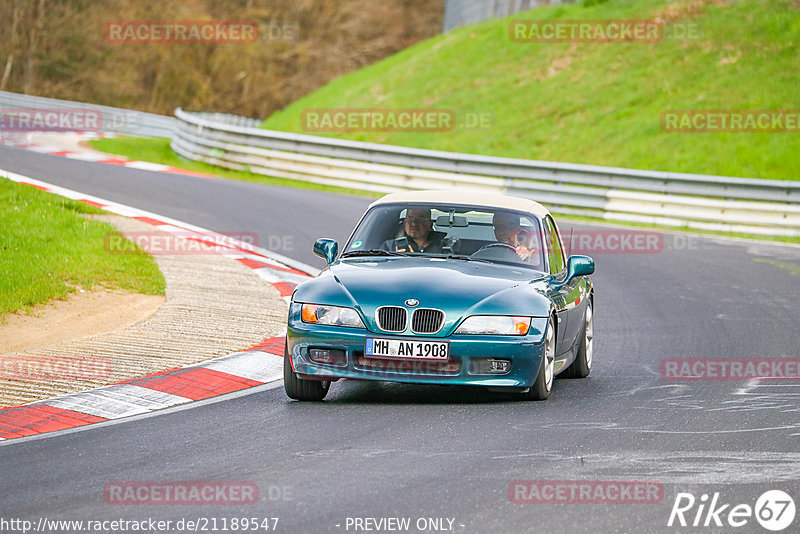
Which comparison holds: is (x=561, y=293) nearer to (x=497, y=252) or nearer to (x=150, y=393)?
(x=497, y=252)

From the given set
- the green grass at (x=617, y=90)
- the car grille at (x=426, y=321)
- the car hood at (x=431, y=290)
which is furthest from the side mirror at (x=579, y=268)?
the green grass at (x=617, y=90)

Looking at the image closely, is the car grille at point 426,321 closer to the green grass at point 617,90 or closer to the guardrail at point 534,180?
the guardrail at point 534,180

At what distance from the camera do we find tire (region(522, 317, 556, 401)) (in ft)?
25.4

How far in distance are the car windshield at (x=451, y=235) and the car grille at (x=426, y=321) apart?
1.22 meters

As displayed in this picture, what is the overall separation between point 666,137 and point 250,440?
21.4 meters

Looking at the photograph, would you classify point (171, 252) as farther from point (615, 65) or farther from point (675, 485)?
point (615, 65)

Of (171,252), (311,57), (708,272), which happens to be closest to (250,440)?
(171,252)

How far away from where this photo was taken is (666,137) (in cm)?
2656

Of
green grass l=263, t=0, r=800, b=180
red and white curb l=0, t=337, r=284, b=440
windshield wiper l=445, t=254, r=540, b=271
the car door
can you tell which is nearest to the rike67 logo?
the car door

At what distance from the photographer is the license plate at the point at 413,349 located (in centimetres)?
743

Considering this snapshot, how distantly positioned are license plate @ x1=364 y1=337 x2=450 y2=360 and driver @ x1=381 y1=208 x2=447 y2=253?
1438 millimetres

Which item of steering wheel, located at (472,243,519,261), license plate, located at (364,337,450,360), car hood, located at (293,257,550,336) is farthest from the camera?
steering wheel, located at (472,243,519,261)

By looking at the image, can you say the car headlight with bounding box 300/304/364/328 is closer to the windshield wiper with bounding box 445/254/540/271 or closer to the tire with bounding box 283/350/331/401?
the tire with bounding box 283/350/331/401

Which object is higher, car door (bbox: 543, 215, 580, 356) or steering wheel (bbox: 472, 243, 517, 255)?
steering wheel (bbox: 472, 243, 517, 255)
